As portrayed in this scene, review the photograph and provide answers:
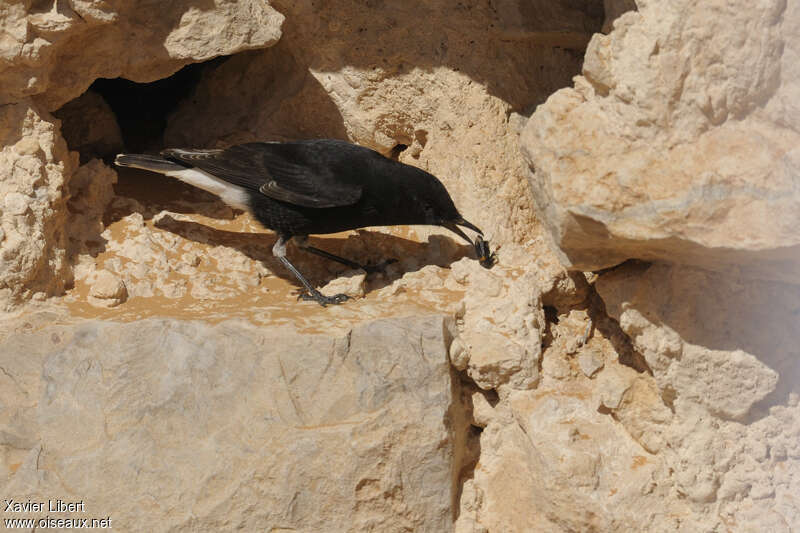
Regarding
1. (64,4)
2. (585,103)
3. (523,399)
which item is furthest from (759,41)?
(64,4)

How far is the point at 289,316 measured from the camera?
13.3 feet

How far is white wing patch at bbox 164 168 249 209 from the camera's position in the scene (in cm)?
495

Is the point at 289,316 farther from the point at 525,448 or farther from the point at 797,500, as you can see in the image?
the point at 797,500

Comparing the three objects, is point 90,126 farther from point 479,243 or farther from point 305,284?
point 479,243

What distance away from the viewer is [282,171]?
15.8 ft

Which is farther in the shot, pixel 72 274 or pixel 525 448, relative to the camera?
pixel 72 274

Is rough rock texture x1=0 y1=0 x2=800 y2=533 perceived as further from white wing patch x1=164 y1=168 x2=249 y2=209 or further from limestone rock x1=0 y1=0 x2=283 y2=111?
white wing patch x1=164 y1=168 x2=249 y2=209

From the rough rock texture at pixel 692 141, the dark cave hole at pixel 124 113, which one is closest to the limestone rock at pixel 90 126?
the dark cave hole at pixel 124 113

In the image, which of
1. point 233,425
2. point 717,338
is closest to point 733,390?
point 717,338

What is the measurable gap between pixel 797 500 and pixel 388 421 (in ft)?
6.25

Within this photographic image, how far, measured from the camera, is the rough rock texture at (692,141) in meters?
3.13

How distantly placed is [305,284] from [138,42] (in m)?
1.77

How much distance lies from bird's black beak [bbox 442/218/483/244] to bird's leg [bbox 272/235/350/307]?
2.63 feet

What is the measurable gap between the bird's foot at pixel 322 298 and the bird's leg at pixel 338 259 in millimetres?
449
